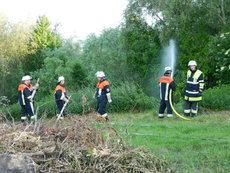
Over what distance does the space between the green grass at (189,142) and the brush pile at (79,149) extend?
45cm

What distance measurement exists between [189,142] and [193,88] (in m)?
5.53

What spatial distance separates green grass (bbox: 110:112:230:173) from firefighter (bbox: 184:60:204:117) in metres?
0.91

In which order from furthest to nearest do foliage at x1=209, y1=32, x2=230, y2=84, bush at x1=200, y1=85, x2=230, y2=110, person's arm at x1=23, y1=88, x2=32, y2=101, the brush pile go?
foliage at x1=209, y1=32, x2=230, y2=84
person's arm at x1=23, y1=88, x2=32, y2=101
bush at x1=200, y1=85, x2=230, y2=110
the brush pile

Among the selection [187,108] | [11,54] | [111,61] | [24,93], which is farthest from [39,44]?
[187,108]

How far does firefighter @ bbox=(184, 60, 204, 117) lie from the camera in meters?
13.7

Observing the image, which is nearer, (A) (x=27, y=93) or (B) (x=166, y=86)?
(B) (x=166, y=86)

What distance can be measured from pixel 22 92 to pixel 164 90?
5465 mm

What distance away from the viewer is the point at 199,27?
71.4 feet

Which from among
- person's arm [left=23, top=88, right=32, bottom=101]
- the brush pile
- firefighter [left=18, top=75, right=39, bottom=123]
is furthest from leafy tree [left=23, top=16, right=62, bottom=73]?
the brush pile

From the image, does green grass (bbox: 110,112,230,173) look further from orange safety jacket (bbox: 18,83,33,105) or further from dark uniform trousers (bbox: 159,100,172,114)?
orange safety jacket (bbox: 18,83,33,105)

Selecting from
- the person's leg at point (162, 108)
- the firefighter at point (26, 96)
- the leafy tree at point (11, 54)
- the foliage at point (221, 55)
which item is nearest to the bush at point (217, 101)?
the foliage at point (221, 55)

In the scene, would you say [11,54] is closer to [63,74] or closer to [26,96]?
[63,74]

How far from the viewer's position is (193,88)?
45.2 feet

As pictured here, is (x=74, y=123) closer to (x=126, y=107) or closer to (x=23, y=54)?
(x=126, y=107)
